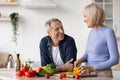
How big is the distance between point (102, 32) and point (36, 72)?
0.58 metres

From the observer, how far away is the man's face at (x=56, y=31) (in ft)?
9.08

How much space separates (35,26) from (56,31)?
2.67 m

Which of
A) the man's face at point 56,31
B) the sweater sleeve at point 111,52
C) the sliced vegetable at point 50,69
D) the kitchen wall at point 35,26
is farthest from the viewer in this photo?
the kitchen wall at point 35,26

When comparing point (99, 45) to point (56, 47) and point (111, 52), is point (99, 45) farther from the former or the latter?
point (56, 47)

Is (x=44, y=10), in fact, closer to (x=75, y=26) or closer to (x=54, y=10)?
(x=54, y=10)

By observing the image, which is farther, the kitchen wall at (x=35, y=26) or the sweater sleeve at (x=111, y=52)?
the kitchen wall at (x=35, y=26)

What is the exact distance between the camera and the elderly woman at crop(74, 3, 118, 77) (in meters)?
2.38

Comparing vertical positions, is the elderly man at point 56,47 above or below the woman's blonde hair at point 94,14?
below

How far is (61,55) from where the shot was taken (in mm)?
2852

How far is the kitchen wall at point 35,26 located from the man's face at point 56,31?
103 inches

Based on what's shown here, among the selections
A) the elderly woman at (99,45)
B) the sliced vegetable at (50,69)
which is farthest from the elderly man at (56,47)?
the elderly woman at (99,45)

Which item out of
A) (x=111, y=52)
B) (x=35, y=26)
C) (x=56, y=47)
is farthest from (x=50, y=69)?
(x=35, y=26)

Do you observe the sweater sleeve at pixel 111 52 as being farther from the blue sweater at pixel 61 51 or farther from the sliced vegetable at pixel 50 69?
the blue sweater at pixel 61 51

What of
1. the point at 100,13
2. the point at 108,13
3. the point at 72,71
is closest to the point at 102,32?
the point at 100,13
